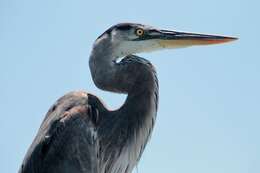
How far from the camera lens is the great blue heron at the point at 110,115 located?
34.0ft

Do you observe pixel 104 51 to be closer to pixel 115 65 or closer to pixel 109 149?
pixel 115 65

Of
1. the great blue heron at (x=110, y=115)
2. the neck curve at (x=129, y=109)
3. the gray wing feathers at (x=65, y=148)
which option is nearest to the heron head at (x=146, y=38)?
the great blue heron at (x=110, y=115)

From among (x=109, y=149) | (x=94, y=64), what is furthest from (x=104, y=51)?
(x=109, y=149)

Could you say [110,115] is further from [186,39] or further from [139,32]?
[186,39]

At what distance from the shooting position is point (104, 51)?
10.9m

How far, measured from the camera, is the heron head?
1096 cm

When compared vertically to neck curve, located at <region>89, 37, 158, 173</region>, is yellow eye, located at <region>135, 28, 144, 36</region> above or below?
above

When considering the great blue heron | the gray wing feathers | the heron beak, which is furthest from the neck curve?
the heron beak

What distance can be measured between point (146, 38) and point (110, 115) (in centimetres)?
75

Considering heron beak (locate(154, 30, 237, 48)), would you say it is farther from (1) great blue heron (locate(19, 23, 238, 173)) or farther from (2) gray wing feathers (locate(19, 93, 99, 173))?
(2) gray wing feathers (locate(19, 93, 99, 173))

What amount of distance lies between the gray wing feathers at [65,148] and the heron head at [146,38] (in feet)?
2.54

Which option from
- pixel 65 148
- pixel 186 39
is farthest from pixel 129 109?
pixel 186 39

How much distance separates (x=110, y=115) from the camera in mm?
10633

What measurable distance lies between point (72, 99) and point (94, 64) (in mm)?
→ 373
